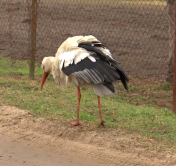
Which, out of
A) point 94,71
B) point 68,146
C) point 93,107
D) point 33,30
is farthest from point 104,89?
point 33,30

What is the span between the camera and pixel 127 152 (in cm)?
472

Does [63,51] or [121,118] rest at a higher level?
[63,51]

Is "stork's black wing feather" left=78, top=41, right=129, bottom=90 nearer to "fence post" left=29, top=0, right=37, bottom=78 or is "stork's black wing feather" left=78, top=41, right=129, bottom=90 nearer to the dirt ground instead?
the dirt ground

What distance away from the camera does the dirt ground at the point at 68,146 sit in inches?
181

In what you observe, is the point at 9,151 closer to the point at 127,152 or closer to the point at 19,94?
the point at 127,152

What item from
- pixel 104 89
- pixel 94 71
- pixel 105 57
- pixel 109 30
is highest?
pixel 105 57

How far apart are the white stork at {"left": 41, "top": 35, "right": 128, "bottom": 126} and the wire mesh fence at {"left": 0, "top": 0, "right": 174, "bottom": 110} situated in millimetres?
2653

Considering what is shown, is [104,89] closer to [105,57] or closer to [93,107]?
[105,57]

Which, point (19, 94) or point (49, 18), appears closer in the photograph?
point (19, 94)

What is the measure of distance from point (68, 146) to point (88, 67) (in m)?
0.91

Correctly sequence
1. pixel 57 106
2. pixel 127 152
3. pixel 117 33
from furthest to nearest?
1. pixel 117 33
2. pixel 57 106
3. pixel 127 152

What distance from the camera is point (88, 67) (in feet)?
17.2

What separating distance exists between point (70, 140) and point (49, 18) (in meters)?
10.5

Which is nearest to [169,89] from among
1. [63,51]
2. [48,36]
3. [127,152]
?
[63,51]
